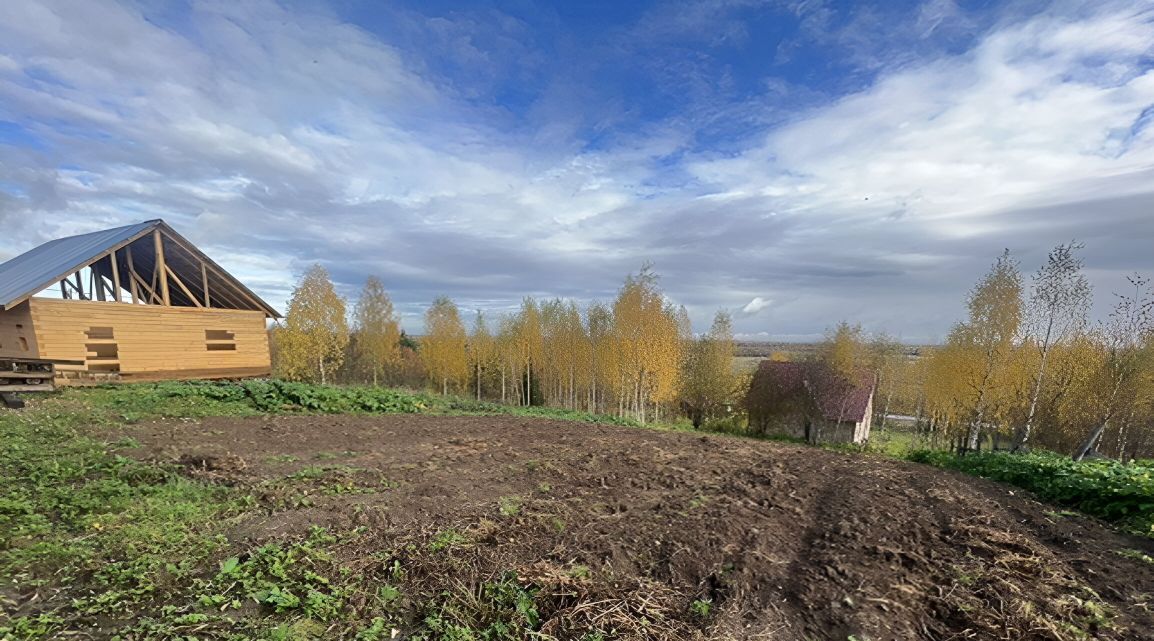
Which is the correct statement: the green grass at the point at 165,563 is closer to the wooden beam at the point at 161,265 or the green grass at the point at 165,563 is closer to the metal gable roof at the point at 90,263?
the metal gable roof at the point at 90,263

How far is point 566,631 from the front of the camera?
Result: 2.93 m

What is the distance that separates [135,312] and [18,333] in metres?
2.42

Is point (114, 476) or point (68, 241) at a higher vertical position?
point (68, 241)

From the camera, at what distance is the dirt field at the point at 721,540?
3.07 m

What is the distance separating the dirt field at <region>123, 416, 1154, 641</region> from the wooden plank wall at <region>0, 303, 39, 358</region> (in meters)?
8.79

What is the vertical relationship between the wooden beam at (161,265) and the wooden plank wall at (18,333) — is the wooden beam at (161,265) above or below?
above

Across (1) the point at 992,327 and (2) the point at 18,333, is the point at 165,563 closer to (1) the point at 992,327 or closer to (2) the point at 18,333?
(2) the point at 18,333

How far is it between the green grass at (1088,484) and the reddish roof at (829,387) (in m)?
18.2

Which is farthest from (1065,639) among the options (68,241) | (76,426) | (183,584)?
(68,241)

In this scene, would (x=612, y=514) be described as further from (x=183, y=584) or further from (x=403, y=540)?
(x=183, y=584)

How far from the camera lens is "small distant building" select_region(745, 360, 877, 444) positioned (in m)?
26.6

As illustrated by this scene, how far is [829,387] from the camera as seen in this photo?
86.7 feet

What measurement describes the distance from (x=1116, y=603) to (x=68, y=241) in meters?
27.1

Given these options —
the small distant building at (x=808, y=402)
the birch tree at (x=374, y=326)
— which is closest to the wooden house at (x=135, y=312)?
the birch tree at (x=374, y=326)
